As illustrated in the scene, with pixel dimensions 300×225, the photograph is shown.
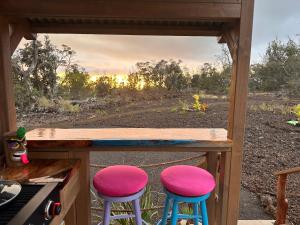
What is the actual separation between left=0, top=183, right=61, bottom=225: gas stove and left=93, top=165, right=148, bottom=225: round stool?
27 cm

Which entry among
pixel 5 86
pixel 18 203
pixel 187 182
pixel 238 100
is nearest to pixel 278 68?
pixel 238 100

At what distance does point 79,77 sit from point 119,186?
55.3 inches

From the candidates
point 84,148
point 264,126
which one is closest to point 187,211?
point 84,148

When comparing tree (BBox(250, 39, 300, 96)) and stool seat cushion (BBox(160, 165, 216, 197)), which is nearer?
stool seat cushion (BBox(160, 165, 216, 197))

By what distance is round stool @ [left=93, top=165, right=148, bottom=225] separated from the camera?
1181 millimetres

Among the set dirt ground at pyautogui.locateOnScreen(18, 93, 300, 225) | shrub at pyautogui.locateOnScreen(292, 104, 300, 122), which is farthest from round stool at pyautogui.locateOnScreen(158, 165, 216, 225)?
shrub at pyautogui.locateOnScreen(292, 104, 300, 122)

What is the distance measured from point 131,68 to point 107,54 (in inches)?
10.9

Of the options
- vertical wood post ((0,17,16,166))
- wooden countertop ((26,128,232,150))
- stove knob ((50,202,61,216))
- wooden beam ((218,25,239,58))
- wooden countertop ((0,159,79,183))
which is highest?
wooden beam ((218,25,239,58))

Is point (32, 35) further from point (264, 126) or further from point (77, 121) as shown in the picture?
point (264, 126)

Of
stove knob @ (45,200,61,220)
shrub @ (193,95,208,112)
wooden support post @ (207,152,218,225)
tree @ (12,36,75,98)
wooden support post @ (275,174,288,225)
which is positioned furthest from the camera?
shrub @ (193,95,208,112)

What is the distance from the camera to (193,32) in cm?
154

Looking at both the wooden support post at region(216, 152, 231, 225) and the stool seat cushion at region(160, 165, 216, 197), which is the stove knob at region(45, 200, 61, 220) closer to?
the stool seat cushion at region(160, 165, 216, 197)

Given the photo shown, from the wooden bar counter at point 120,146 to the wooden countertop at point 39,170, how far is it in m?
0.06

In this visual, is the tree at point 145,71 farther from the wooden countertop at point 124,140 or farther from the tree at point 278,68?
the tree at point 278,68
